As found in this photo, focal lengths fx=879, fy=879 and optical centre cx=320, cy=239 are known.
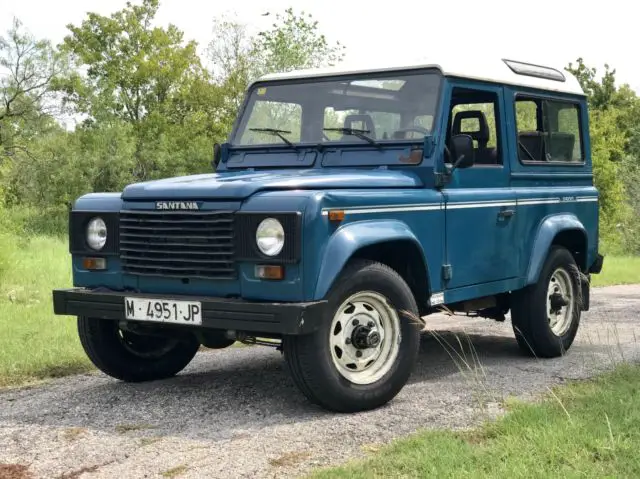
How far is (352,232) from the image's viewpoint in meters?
5.08

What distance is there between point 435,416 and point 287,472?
1.30m

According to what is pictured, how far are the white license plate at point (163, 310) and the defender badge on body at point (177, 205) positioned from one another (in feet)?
1.83

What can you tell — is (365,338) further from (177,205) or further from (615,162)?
(615,162)

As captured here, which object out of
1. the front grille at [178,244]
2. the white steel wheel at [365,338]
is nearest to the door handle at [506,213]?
the white steel wheel at [365,338]

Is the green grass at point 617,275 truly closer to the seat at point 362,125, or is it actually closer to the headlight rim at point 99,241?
the seat at point 362,125

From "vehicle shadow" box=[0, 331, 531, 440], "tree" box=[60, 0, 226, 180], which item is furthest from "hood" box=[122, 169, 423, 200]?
"tree" box=[60, 0, 226, 180]

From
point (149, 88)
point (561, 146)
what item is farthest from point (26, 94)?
point (561, 146)

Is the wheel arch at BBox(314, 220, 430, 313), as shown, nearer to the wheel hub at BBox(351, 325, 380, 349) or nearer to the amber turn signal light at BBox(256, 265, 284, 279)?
the amber turn signal light at BBox(256, 265, 284, 279)

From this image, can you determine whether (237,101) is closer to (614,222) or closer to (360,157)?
(614,222)

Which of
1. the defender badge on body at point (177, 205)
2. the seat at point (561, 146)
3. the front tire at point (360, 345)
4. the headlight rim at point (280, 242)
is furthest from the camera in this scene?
the seat at point (561, 146)

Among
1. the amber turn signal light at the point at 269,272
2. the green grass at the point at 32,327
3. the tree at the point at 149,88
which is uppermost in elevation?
the tree at the point at 149,88

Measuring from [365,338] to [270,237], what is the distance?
0.88m

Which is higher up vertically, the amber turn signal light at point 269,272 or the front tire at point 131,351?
the amber turn signal light at point 269,272

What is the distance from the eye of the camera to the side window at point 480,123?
6.59 meters
